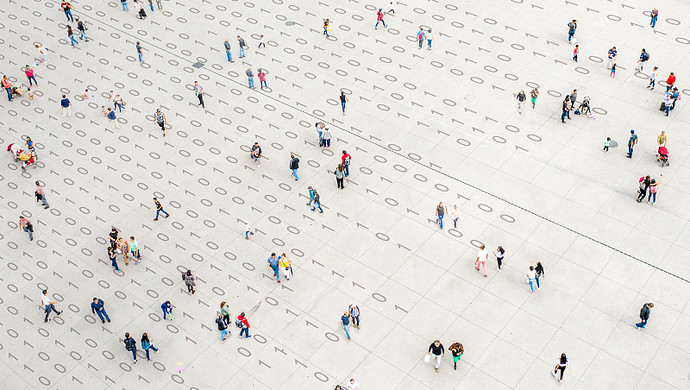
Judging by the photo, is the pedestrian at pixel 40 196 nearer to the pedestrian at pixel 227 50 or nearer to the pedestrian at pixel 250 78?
the pedestrian at pixel 250 78

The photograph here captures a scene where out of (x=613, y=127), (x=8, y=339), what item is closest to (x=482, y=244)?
(x=613, y=127)

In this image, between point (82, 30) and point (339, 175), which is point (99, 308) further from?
point (82, 30)

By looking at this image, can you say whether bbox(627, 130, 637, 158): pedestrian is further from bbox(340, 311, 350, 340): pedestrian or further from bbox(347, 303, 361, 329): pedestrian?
bbox(340, 311, 350, 340): pedestrian

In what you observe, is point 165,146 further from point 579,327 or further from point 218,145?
point 579,327

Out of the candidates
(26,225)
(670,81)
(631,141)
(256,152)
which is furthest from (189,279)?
(670,81)

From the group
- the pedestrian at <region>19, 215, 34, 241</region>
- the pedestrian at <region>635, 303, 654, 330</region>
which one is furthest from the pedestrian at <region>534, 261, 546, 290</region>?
the pedestrian at <region>19, 215, 34, 241</region>

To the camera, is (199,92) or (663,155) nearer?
(663,155)
